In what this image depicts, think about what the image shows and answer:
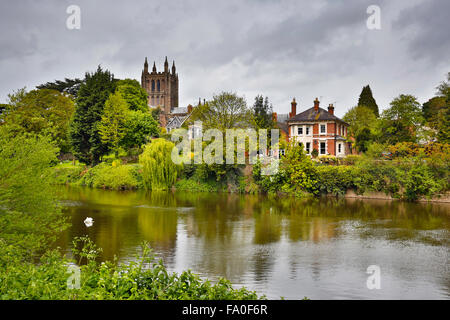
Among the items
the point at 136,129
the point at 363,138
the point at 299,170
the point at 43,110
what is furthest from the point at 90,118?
the point at 363,138

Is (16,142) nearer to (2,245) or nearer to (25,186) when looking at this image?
(25,186)

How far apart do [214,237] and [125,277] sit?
12.5m

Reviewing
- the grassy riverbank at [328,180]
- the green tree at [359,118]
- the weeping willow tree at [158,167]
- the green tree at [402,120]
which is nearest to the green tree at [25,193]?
the grassy riverbank at [328,180]

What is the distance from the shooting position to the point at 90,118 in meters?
47.9

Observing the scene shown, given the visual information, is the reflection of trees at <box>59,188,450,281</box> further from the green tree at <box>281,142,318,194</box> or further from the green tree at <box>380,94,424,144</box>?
the green tree at <box>380,94,424,144</box>

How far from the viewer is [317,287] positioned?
11.6m

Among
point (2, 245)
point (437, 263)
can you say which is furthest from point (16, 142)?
point (437, 263)

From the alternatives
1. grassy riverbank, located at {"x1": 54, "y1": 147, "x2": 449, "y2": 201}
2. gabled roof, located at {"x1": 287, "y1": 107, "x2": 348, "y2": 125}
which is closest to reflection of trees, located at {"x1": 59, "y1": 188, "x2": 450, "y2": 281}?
grassy riverbank, located at {"x1": 54, "y1": 147, "x2": 449, "y2": 201}

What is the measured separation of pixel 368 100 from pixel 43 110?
53.6 meters

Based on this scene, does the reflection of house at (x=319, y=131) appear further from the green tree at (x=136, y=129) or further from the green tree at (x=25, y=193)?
the green tree at (x=25, y=193)

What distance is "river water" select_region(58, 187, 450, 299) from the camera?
12109 mm

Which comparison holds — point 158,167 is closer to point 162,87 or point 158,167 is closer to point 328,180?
point 328,180

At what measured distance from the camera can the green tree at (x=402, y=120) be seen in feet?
143
